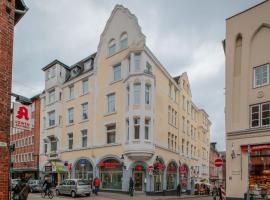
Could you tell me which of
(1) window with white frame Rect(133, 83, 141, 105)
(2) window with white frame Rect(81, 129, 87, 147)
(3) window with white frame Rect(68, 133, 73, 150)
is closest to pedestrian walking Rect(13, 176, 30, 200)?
(1) window with white frame Rect(133, 83, 141, 105)

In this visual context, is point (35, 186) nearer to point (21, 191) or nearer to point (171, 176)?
point (171, 176)

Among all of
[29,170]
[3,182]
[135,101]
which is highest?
[135,101]

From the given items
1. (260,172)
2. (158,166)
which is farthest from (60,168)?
(260,172)

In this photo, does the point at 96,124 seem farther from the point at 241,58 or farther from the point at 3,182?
the point at 3,182

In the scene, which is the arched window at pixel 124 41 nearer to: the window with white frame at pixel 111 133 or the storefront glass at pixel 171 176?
the window with white frame at pixel 111 133

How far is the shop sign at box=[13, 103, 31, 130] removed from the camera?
10.4 meters

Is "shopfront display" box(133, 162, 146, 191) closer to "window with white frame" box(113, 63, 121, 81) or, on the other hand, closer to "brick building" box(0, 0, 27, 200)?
"window with white frame" box(113, 63, 121, 81)

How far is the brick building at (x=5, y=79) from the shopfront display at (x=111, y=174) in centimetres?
2573

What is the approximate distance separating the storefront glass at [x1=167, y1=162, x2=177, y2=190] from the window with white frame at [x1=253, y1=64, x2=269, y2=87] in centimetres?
1956

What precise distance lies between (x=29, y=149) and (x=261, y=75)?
1593 inches

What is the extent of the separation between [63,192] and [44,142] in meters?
17.0

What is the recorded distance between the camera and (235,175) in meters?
22.5

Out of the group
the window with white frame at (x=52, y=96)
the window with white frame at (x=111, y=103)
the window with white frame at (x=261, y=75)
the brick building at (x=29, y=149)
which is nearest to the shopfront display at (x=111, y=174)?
the window with white frame at (x=111, y=103)

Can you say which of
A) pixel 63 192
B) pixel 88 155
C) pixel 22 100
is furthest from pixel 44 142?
pixel 22 100
